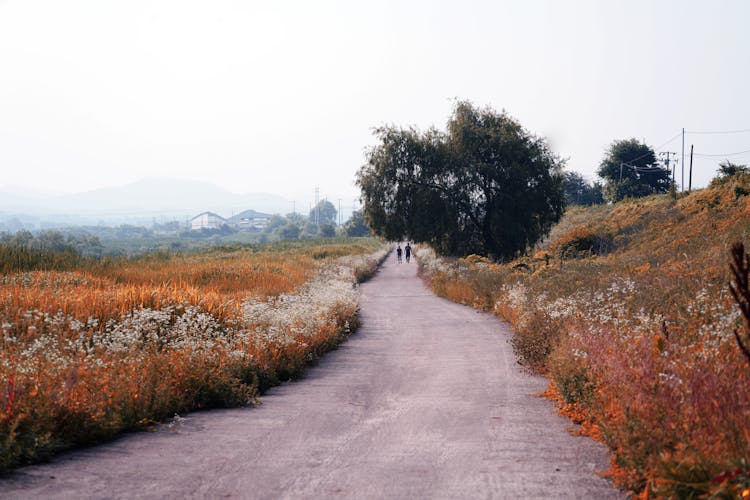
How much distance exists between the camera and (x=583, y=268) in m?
20.8

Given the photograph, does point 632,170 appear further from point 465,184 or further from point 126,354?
point 126,354

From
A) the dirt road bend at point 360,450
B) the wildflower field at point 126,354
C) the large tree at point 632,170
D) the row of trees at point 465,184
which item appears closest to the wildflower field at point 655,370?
the dirt road bend at point 360,450

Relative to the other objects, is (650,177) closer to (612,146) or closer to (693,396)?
(612,146)

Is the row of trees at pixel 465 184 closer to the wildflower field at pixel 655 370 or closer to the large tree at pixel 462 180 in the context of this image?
the large tree at pixel 462 180

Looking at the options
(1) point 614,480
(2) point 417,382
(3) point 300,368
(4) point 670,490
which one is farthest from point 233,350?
(4) point 670,490

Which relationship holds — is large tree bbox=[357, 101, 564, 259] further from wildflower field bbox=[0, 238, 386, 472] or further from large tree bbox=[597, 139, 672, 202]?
large tree bbox=[597, 139, 672, 202]

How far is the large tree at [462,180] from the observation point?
3850cm

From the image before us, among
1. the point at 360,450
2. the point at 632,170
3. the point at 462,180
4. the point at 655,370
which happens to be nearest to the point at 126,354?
the point at 360,450

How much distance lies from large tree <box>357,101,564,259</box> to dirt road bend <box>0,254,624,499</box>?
2782 centimetres

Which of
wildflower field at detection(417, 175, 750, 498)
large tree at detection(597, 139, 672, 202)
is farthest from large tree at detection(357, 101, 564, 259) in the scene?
large tree at detection(597, 139, 672, 202)

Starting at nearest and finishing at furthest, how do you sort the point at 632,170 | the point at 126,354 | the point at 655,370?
1. the point at 655,370
2. the point at 126,354
3. the point at 632,170

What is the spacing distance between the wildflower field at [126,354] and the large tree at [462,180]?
21.3 m

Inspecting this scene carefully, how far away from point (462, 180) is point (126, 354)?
31649mm

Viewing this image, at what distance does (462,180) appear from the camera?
39.1 metres
